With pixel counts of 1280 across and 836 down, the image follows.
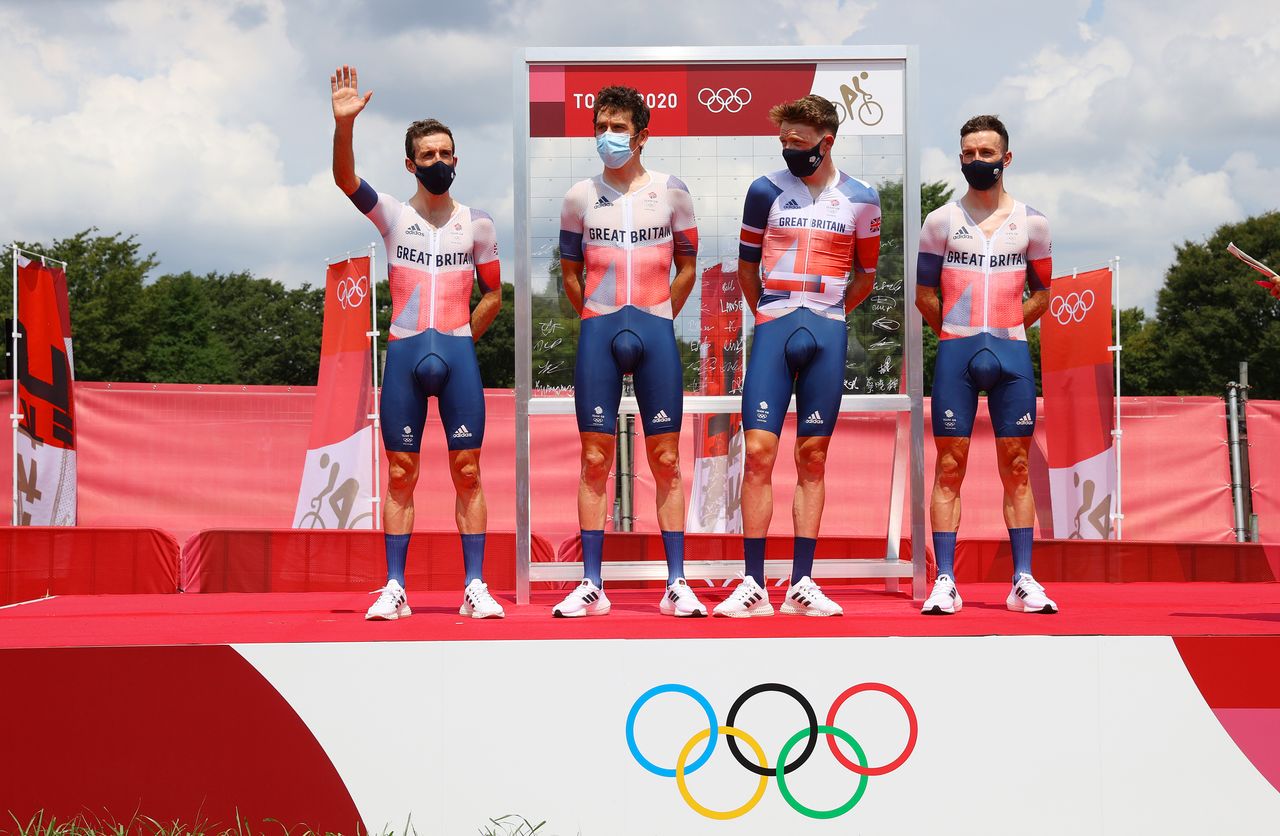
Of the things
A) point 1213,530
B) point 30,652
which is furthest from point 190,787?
point 1213,530

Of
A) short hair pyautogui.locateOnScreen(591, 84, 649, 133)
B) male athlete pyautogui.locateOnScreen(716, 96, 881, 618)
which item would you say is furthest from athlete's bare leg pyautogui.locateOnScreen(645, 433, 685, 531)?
short hair pyautogui.locateOnScreen(591, 84, 649, 133)

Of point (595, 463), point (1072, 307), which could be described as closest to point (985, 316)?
point (595, 463)

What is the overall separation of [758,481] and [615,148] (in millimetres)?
1580

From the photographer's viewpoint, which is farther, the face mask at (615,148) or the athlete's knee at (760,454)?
the face mask at (615,148)

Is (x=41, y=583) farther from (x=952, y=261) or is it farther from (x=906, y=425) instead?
(x=952, y=261)

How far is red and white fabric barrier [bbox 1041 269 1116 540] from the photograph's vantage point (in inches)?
412

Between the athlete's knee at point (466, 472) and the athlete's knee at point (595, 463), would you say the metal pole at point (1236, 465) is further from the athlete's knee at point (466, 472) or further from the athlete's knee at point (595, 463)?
the athlete's knee at point (466, 472)

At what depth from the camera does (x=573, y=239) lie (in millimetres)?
5289

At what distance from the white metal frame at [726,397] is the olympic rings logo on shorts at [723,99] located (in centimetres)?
15

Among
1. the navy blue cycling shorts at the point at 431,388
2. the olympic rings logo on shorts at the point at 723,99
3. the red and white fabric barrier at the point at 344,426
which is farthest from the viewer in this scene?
the red and white fabric barrier at the point at 344,426

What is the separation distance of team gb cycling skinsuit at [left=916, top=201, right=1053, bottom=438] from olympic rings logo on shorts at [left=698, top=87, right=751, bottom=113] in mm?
1262

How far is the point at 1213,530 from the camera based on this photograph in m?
11.8

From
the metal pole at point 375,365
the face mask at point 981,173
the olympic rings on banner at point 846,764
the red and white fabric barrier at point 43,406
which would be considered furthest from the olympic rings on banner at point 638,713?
the red and white fabric barrier at point 43,406

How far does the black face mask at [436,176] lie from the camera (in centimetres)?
521
